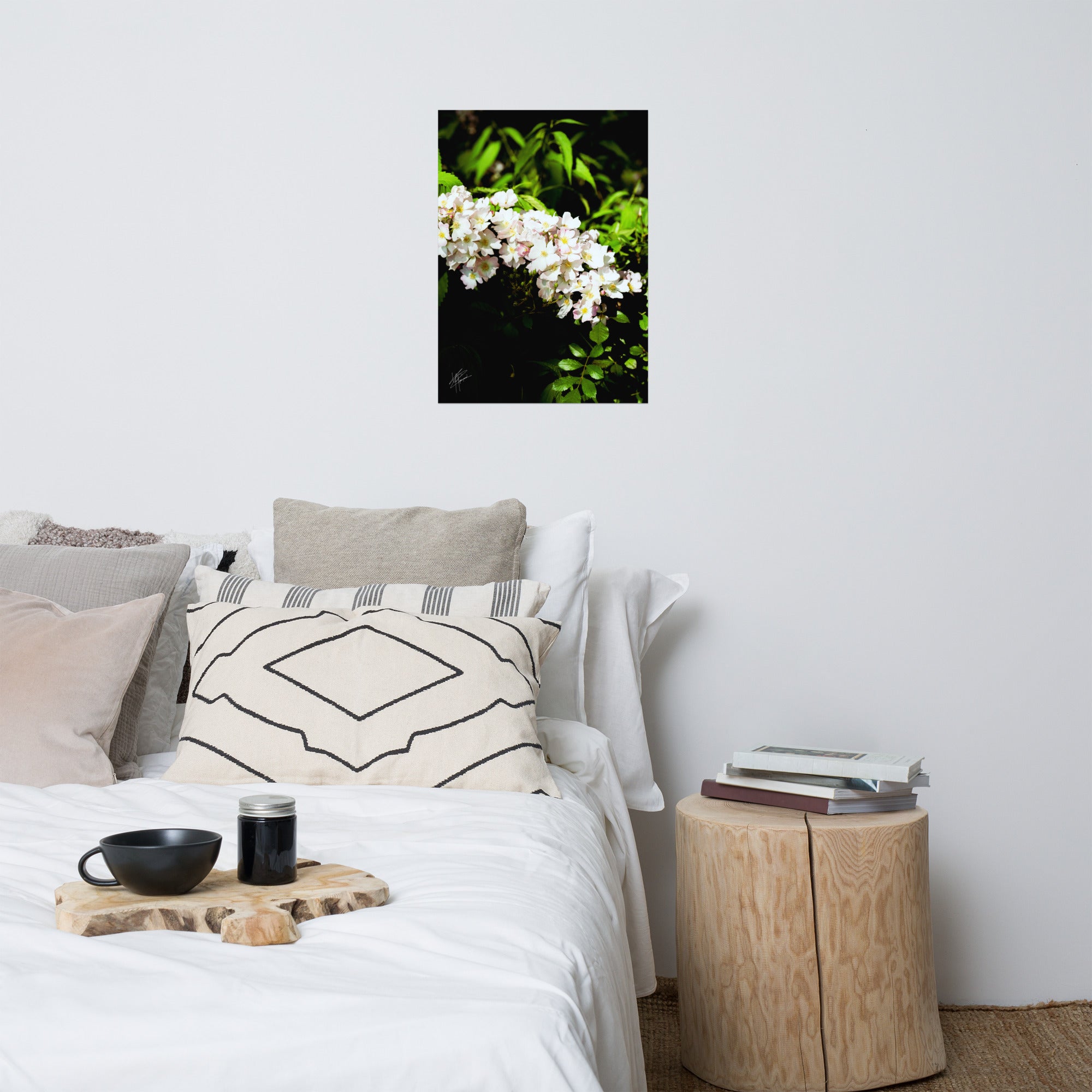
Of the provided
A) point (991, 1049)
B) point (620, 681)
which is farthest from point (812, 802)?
point (991, 1049)

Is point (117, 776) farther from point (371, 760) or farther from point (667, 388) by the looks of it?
point (667, 388)

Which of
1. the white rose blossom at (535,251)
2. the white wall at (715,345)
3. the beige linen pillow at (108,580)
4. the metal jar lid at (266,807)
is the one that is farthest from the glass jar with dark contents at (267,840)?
the white rose blossom at (535,251)

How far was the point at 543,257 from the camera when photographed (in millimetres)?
2289

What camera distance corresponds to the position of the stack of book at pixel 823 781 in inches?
69.1

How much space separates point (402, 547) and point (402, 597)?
17 centimetres

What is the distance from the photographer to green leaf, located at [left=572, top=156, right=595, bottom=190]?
7.43 ft

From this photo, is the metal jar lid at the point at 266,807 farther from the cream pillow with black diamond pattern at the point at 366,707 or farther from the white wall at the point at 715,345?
the white wall at the point at 715,345

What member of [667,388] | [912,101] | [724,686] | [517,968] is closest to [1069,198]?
[912,101]

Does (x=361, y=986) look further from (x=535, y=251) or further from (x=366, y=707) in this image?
(x=535, y=251)

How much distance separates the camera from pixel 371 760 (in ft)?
4.84

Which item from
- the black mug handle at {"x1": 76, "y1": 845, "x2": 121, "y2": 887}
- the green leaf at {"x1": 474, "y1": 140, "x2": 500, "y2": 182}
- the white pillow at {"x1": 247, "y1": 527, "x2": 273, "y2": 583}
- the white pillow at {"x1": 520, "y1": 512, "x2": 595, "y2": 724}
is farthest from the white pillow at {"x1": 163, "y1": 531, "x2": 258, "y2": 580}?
the black mug handle at {"x1": 76, "y1": 845, "x2": 121, "y2": 887}

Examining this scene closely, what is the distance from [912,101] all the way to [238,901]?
6.95 feet

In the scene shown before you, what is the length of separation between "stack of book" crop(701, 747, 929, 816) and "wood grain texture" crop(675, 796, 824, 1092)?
0.16 feet

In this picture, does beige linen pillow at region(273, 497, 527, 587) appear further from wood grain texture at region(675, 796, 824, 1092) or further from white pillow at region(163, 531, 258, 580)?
wood grain texture at region(675, 796, 824, 1092)
